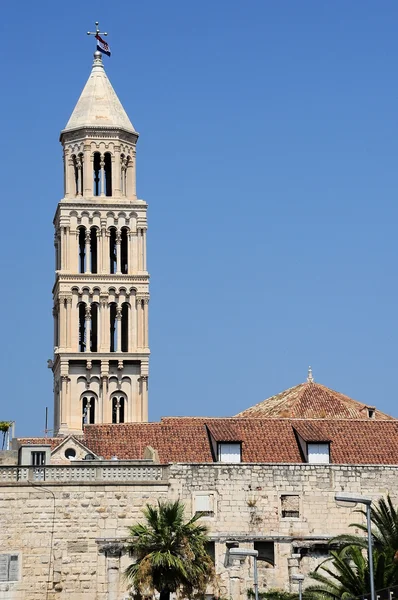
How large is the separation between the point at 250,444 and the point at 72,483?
421 inches

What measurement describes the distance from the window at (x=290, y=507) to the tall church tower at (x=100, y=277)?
2561 cm

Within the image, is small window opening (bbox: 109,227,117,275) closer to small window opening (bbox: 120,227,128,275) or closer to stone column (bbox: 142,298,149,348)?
small window opening (bbox: 120,227,128,275)

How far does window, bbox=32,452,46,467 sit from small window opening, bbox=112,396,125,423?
24186mm

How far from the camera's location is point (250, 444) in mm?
81000

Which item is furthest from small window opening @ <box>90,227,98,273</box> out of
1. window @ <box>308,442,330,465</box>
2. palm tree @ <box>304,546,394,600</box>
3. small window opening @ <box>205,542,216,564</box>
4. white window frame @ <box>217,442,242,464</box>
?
palm tree @ <box>304,546,394,600</box>

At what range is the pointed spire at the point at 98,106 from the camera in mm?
106250

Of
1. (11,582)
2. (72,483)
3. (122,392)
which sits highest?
(122,392)

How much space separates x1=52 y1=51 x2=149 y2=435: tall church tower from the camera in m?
→ 102

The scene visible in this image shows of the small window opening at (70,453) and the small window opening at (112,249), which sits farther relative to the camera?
the small window opening at (112,249)

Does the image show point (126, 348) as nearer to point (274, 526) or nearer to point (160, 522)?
point (274, 526)

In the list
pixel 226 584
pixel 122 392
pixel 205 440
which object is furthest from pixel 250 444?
pixel 122 392

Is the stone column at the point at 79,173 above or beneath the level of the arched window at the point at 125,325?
above

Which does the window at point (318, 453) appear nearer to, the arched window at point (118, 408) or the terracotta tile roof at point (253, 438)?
the terracotta tile roof at point (253, 438)

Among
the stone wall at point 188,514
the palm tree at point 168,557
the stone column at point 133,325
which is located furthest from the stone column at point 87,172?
the palm tree at point 168,557
